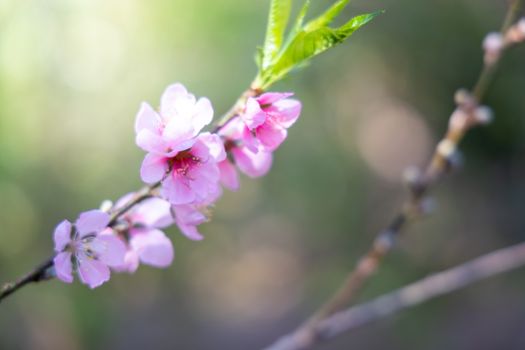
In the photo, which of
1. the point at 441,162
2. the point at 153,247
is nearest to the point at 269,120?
the point at 153,247

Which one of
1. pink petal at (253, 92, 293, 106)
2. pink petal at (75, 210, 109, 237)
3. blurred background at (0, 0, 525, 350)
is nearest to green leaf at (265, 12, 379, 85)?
pink petal at (253, 92, 293, 106)

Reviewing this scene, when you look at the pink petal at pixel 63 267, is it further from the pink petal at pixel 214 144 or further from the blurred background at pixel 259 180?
the blurred background at pixel 259 180

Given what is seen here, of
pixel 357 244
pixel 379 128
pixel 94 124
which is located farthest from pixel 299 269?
pixel 94 124

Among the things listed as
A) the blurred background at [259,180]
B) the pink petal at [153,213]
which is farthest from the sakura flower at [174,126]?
the blurred background at [259,180]

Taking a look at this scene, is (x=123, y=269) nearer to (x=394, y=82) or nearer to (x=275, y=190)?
(x=275, y=190)

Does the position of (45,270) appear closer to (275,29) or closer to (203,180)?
(203,180)

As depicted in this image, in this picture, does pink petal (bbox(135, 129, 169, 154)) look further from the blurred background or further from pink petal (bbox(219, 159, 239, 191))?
the blurred background
